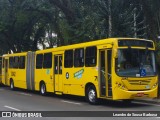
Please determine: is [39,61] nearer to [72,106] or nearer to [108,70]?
[72,106]

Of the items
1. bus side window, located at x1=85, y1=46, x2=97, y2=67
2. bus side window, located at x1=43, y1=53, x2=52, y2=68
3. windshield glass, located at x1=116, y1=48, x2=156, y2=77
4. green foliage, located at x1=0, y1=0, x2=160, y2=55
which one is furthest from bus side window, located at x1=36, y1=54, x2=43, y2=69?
windshield glass, located at x1=116, y1=48, x2=156, y2=77

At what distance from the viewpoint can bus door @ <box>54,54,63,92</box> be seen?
22.3m

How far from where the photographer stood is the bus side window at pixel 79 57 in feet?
64.8

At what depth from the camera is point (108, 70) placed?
1761 cm

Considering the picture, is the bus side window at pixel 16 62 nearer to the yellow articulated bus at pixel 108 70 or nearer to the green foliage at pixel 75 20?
the green foliage at pixel 75 20

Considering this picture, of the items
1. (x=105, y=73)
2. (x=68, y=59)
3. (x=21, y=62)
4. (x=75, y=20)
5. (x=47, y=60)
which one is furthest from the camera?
(x=75, y=20)

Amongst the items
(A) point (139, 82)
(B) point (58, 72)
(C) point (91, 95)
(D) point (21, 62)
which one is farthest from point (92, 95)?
(D) point (21, 62)

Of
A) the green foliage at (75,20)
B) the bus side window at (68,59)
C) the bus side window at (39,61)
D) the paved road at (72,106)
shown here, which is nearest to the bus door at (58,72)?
the bus side window at (68,59)

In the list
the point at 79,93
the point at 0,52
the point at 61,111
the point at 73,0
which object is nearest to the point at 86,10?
the point at 73,0

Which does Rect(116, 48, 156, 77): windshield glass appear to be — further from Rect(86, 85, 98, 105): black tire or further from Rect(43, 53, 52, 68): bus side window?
Rect(43, 53, 52, 68): bus side window

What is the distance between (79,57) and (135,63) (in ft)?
11.8

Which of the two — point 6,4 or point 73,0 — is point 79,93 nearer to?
point 73,0

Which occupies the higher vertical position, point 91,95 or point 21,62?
point 21,62

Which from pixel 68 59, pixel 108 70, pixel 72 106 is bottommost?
pixel 72 106
